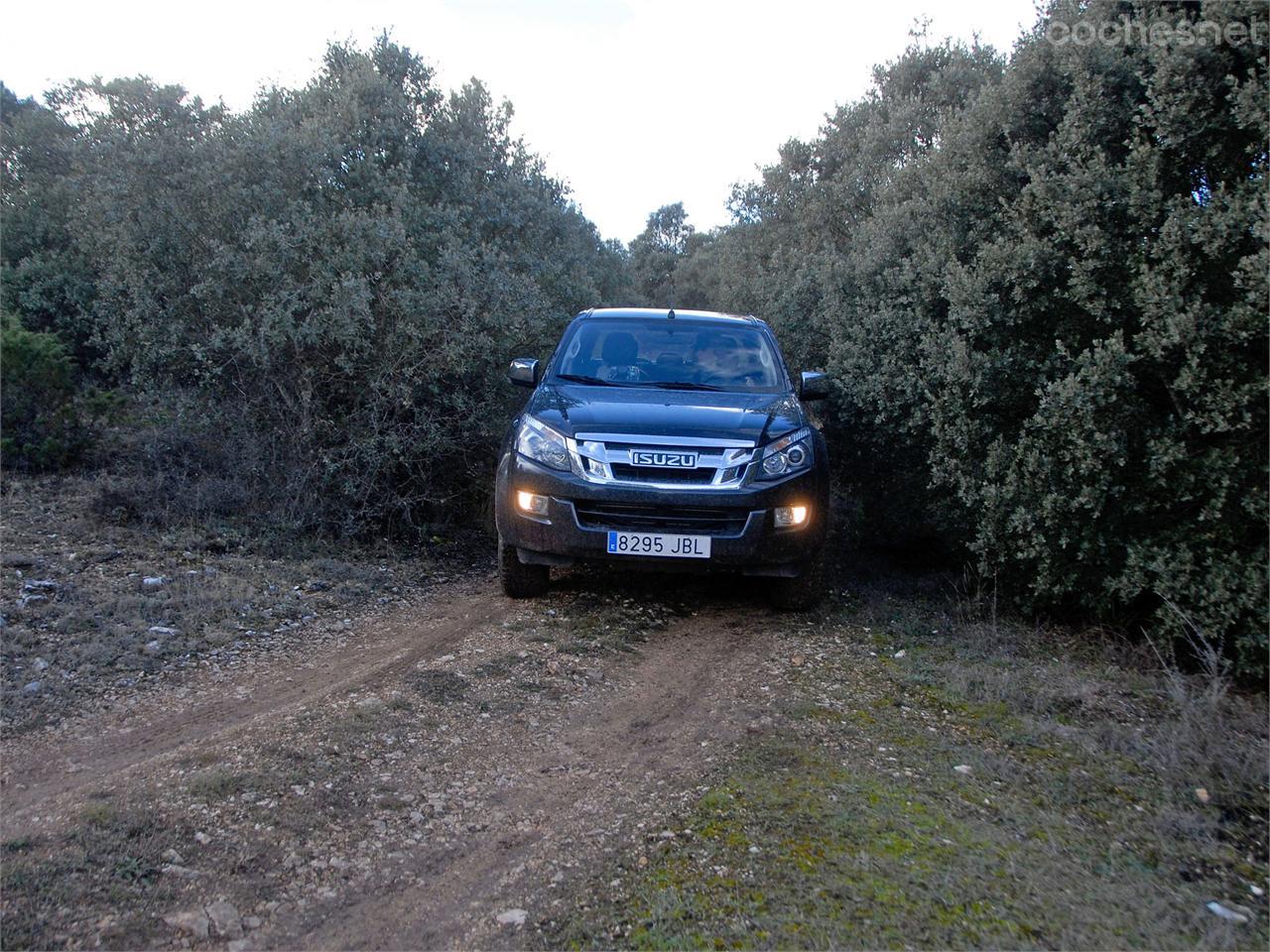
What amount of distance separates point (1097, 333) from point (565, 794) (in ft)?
13.5

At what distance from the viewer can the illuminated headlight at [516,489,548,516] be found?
231 inches

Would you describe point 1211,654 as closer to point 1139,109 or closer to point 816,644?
point 816,644

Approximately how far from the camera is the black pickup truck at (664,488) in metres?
5.76

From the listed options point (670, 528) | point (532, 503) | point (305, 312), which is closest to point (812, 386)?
point (670, 528)

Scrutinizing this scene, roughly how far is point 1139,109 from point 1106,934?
458cm

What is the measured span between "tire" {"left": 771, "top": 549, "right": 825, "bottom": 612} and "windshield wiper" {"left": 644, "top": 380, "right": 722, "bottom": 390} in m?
1.45

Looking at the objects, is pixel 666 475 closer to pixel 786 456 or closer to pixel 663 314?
pixel 786 456

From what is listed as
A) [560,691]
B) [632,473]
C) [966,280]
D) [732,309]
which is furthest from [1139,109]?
[732,309]

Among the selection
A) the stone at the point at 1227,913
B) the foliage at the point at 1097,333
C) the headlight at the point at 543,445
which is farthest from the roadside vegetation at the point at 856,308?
the stone at the point at 1227,913

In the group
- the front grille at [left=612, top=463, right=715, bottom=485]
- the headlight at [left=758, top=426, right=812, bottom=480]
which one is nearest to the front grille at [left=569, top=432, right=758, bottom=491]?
the front grille at [left=612, top=463, right=715, bottom=485]

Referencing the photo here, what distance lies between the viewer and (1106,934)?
8.89ft

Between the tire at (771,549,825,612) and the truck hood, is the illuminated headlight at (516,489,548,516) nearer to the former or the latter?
the truck hood

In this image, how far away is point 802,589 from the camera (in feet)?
20.9

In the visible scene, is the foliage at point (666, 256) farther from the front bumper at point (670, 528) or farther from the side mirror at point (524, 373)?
the front bumper at point (670, 528)
